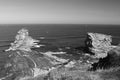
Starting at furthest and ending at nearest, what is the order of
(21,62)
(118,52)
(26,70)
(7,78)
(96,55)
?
(96,55) < (21,62) < (26,70) < (7,78) < (118,52)

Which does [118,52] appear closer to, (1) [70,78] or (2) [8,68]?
(1) [70,78]

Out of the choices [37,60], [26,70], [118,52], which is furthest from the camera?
[37,60]

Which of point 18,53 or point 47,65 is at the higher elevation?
point 18,53

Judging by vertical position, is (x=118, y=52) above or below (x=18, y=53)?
above

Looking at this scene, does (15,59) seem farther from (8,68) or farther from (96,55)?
(96,55)

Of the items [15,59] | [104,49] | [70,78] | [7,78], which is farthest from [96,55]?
[70,78]

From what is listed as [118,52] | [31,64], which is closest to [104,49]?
[31,64]

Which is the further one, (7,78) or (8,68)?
(8,68)

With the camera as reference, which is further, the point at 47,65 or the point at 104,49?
the point at 104,49

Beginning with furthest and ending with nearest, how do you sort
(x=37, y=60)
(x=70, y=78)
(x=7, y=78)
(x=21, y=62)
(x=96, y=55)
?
(x=96, y=55) < (x=37, y=60) < (x=21, y=62) < (x=7, y=78) < (x=70, y=78)
